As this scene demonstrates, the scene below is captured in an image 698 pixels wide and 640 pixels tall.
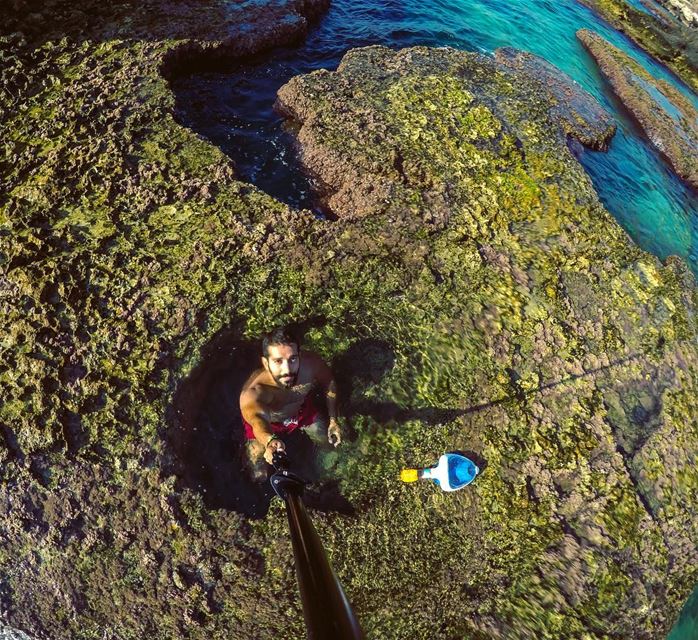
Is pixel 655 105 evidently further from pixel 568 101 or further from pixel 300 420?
pixel 300 420

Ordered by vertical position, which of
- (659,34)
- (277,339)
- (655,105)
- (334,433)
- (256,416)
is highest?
(659,34)

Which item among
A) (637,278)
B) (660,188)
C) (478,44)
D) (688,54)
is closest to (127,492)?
(637,278)

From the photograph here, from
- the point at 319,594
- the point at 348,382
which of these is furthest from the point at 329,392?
the point at 319,594

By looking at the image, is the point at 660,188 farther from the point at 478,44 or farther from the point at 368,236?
the point at 368,236

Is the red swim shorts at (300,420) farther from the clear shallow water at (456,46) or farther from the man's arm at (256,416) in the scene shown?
the clear shallow water at (456,46)

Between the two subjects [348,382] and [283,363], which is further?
[348,382]

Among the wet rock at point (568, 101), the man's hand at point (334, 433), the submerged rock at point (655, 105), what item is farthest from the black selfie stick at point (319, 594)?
the submerged rock at point (655, 105)
